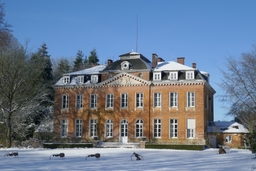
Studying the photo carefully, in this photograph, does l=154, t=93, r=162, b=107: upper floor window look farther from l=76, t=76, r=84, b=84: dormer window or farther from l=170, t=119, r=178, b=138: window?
l=76, t=76, r=84, b=84: dormer window

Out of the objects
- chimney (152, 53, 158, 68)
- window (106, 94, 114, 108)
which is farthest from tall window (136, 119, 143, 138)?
chimney (152, 53, 158, 68)

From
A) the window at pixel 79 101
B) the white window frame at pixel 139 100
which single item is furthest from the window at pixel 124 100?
the window at pixel 79 101

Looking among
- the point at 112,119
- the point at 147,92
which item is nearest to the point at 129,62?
the point at 147,92

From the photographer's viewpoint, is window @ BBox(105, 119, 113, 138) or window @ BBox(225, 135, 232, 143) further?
window @ BBox(225, 135, 232, 143)

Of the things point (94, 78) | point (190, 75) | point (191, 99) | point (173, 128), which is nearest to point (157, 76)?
point (190, 75)

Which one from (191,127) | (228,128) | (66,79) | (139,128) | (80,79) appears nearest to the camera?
(191,127)

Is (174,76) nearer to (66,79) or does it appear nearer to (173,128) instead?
(173,128)

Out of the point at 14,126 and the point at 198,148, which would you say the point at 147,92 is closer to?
the point at 198,148

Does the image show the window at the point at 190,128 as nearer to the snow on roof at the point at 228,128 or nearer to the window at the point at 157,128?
the snow on roof at the point at 228,128

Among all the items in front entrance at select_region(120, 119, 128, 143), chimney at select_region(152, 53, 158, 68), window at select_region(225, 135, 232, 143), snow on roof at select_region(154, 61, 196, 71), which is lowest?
window at select_region(225, 135, 232, 143)

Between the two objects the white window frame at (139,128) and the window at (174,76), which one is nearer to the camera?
the window at (174,76)

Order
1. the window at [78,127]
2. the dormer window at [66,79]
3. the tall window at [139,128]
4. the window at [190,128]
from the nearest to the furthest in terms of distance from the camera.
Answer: the window at [190,128] → the tall window at [139,128] → the window at [78,127] → the dormer window at [66,79]

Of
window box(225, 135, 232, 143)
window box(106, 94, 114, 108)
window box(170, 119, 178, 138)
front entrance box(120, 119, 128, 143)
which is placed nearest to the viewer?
window box(170, 119, 178, 138)

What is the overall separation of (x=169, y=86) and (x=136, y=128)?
548cm
